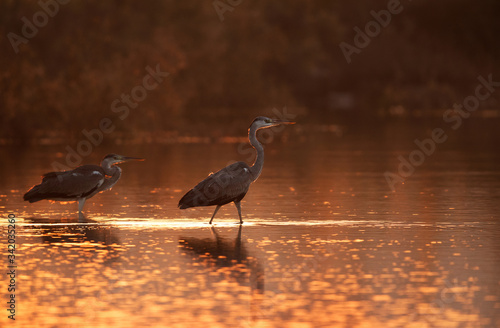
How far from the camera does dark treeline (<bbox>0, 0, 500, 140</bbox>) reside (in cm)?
4456

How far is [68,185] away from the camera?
17.9 m

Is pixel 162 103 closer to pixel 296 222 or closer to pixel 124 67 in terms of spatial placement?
pixel 124 67

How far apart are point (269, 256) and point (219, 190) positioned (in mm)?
2895

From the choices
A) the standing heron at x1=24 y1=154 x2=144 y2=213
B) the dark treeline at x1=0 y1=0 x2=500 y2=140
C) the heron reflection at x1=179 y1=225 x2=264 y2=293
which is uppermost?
the dark treeline at x1=0 y1=0 x2=500 y2=140

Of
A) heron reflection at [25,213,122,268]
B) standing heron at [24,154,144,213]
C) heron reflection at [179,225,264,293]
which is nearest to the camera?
heron reflection at [179,225,264,293]

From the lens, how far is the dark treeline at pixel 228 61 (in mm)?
44562

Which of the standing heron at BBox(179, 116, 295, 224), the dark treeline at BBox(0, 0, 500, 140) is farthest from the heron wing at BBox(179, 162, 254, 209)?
the dark treeline at BBox(0, 0, 500, 140)

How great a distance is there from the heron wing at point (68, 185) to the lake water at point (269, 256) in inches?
13.1

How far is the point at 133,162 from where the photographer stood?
1261 inches

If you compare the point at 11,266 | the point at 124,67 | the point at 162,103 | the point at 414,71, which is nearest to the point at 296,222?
the point at 11,266

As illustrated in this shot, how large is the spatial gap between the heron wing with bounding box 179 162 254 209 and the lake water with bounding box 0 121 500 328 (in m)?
0.37

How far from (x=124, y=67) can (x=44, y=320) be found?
38.6 metres

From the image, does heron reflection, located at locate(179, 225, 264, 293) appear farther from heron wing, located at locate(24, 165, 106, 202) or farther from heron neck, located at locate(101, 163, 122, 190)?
heron neck, located at locate(101, 163, 122, 190)

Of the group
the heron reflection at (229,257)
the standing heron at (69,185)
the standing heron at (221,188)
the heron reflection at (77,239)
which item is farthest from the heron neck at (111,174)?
the heron reflection at (229,257)
